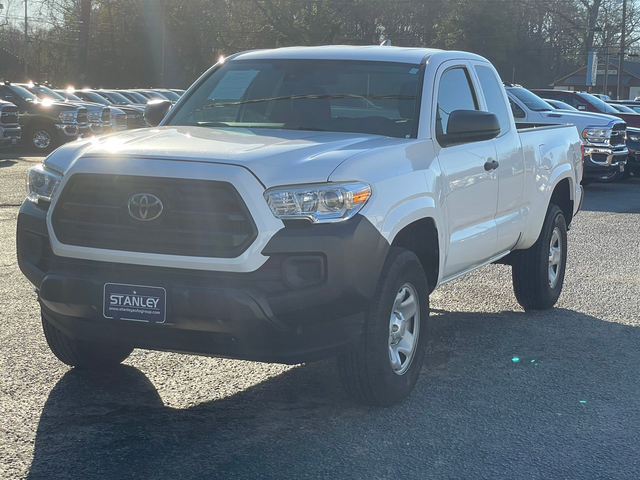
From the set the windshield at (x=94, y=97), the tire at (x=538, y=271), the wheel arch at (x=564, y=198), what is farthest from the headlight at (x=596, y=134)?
the windshield at (x=94, y=97)

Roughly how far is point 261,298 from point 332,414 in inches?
38.3

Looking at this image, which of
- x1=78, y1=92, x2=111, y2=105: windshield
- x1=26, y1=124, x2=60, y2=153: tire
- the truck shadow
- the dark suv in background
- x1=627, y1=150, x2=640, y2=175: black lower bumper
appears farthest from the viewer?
x1=78, y1=92, x2=111, y2=105: windshield

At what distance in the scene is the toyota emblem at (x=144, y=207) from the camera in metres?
4.08

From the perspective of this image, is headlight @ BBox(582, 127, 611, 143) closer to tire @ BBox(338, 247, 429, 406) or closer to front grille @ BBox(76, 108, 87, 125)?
front grille @ BBox(76, 108, 87, 125)

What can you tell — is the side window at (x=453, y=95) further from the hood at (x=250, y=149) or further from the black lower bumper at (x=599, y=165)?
the black lower bumper at (x=599, y=165)

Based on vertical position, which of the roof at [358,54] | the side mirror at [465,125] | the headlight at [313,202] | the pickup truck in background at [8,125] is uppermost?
the roof at [358,54]

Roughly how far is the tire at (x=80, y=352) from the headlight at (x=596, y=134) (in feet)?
45.4

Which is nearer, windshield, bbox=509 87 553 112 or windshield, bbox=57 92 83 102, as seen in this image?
windshield, bbox=509 87 553 112

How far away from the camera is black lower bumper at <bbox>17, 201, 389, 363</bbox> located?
12.9 feet

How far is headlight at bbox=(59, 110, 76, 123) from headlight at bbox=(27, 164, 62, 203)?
20084 millimetres

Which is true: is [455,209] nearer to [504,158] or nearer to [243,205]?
[504,158]

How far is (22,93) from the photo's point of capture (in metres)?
24.0

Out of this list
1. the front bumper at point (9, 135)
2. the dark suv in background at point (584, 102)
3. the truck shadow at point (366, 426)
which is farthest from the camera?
the front bumper at point (9, 135)

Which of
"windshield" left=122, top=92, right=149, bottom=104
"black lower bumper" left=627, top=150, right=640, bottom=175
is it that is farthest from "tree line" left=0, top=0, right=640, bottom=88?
"black lower bumper" left=627, top=150, right=640, bottom=175
